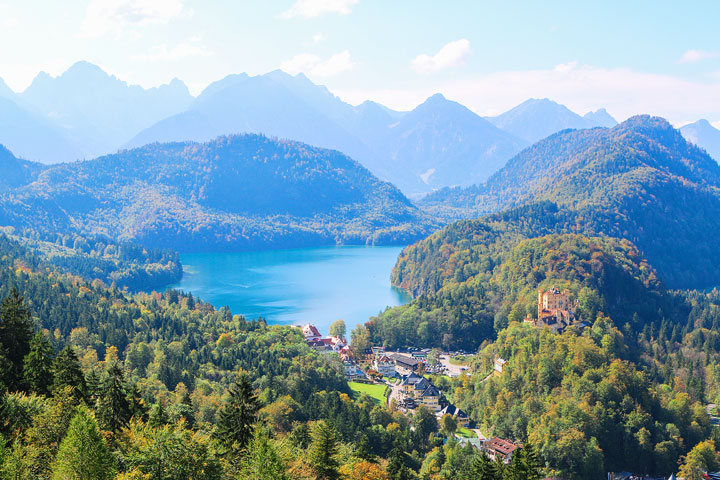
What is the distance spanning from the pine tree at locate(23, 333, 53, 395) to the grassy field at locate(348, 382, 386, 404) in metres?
30.9

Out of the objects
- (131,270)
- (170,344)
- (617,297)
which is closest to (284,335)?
(170,344)

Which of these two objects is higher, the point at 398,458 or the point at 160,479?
the point at 160,479

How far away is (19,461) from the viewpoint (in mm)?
16984

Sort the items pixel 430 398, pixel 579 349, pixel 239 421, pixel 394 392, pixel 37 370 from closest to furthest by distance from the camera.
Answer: pixel 239 421, pixel 37 370, pixel 430 398, pixel 579 349, pixel 394 392

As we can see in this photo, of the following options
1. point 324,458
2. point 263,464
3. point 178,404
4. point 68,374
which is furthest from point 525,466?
point 68,374

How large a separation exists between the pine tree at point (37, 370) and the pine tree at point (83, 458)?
7.98 m

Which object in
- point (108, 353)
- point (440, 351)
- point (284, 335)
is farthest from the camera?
point (440, 351)

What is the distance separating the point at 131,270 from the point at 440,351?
7609 cm

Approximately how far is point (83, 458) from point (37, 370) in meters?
9.71

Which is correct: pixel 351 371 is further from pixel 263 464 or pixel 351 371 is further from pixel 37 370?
pixel 263 464

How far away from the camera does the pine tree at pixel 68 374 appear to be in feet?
80.2

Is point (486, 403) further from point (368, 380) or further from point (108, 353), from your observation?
point (108, 353)

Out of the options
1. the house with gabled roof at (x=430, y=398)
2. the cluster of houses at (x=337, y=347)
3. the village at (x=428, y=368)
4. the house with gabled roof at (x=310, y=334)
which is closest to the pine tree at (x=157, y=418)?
the village at (x=428, y=368)

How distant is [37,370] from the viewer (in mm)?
24922
